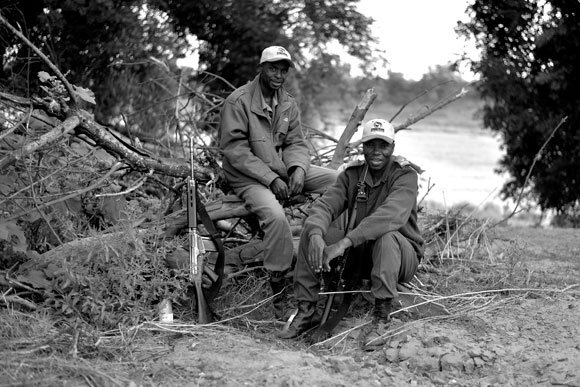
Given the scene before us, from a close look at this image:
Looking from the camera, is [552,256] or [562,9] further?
[562,9]

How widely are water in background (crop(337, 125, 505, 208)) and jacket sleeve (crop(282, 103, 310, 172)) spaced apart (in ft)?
24.7

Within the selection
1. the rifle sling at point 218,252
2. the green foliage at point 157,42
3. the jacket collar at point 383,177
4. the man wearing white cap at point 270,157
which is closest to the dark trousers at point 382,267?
the man wearing white cap at point 270,157

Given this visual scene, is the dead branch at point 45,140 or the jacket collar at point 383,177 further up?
the dead branch at point 45,140

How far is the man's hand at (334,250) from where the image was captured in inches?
198

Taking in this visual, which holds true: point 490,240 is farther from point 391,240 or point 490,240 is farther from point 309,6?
point 309,6

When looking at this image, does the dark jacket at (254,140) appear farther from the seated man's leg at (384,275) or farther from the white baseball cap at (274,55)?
the seated man's leg at (384,275)

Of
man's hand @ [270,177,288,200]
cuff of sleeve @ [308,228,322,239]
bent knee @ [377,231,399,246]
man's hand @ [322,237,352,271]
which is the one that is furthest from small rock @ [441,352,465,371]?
man's hand @ [270,177,288,200]

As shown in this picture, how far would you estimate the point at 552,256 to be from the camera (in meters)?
7.24

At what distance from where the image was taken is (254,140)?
577 centimetres

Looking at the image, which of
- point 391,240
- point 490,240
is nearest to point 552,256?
point 490,240

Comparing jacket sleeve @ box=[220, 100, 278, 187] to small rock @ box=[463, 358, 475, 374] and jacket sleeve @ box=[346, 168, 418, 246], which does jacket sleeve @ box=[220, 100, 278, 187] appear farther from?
small rock @ box=[463, 358, 475, 374]

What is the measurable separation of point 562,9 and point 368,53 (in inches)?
111

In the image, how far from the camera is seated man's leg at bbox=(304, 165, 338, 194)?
19.6 feet

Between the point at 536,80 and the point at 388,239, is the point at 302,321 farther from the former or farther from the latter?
the point at 536,80
